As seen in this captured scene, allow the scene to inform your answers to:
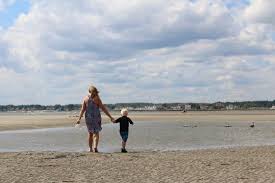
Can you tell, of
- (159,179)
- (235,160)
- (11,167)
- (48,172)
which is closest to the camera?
(159,179)

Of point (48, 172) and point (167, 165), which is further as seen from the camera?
point (167, 165)

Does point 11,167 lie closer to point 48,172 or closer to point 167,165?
point 48,172

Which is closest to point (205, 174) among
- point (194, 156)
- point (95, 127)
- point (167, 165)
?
point (167, 165)

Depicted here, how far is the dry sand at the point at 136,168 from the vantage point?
35.1 feet

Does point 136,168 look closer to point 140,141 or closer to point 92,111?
point 92,111

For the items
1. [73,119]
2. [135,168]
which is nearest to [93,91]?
[135,168]

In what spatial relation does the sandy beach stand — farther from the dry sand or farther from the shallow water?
the shallow water

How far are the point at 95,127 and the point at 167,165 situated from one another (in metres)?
3.94

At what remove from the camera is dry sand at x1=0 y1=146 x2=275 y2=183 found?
35.1 ft

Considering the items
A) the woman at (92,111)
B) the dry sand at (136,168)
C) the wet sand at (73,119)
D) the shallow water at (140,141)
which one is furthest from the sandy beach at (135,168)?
→ the wet sand at (73,119)

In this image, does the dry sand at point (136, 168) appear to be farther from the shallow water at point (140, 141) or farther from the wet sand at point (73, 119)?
the wet sand at point (73, 119)

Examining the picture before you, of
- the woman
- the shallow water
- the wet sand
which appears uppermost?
the woman

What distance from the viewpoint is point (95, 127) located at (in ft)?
52.2

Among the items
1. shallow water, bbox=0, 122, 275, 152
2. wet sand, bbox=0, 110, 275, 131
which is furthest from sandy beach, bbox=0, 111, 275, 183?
wet sand, bbox=0, 110, 275, 131
